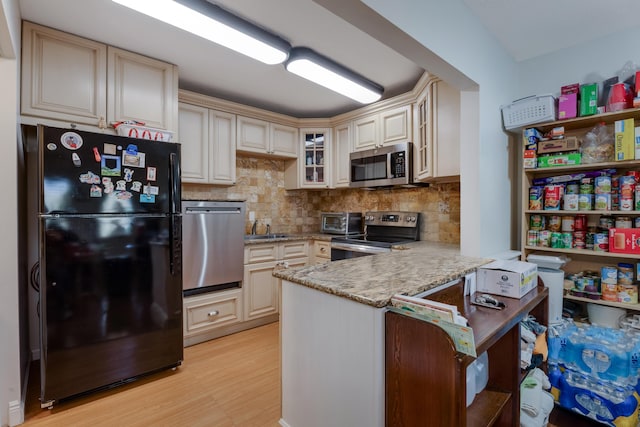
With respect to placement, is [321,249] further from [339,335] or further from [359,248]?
[339,335]

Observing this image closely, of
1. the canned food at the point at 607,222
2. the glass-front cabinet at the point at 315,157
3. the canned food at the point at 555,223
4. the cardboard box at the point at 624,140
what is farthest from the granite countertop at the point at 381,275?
the glass-front cabinet at the point at 315,157

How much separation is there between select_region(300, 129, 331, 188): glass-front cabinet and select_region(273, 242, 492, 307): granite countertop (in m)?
1.94

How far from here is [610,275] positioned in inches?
77.2

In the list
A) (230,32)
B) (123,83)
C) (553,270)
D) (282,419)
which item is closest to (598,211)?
(553,270)

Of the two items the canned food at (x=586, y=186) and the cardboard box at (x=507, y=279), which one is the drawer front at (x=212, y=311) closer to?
the cardboard box at (x=507, y=279)

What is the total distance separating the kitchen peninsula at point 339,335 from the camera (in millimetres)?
1093

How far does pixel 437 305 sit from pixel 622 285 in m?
1.86

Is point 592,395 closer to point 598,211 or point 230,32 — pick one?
point 598,211

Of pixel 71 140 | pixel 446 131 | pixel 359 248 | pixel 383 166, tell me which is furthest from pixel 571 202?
pixel 71 140

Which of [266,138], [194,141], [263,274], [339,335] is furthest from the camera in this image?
[266,138]

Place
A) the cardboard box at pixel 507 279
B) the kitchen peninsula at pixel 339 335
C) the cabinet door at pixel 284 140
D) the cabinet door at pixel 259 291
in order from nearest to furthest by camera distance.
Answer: the kitchen peninsula at pixel 339 335, the cardboard box at pixel 507 279, the cabinet door at pixel 259 291, the cabinet door at pixel 284 140

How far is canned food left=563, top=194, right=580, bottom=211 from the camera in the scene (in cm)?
205

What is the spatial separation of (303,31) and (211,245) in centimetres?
184

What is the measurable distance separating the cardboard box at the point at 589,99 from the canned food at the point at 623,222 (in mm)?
705
